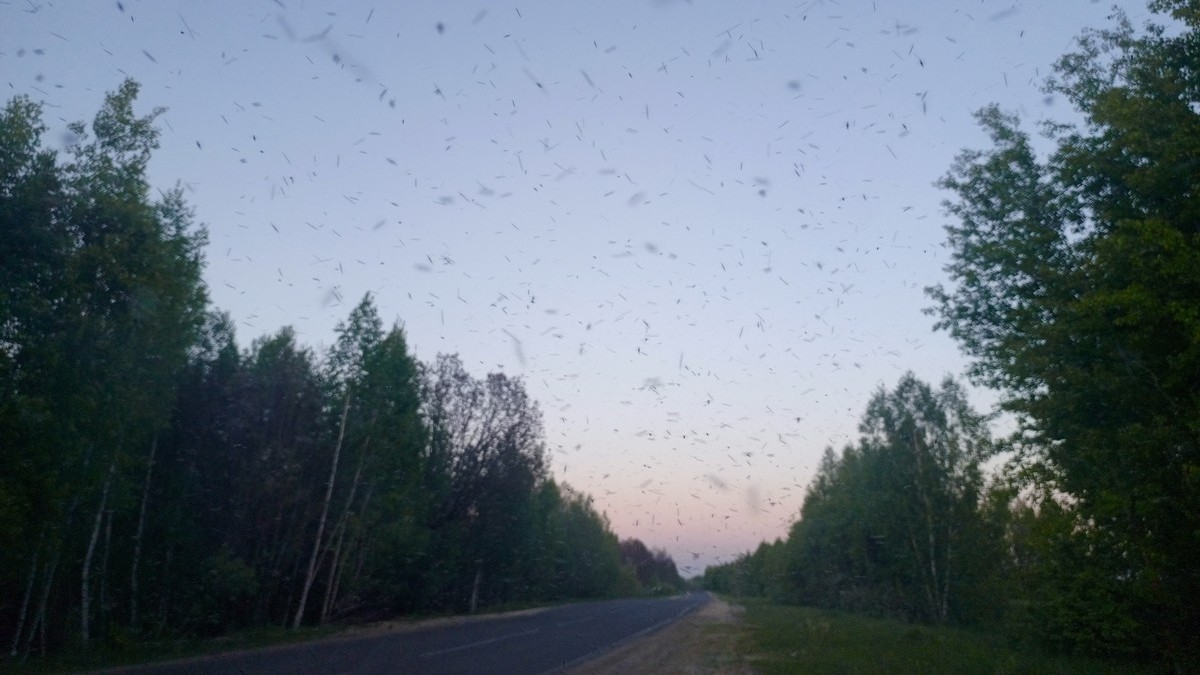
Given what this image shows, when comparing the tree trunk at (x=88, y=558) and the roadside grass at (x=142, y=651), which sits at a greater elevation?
the tree trunk at (x=88, y=558)

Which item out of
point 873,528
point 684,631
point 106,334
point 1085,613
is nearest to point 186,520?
point 106,334

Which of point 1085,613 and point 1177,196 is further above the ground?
point 1177,196

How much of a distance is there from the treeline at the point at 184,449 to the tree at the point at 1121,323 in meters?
22.5

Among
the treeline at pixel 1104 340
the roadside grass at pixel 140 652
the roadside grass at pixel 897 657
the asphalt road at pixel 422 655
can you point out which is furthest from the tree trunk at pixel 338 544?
the treeline at pixel 1104 340

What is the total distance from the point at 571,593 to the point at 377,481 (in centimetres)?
5547

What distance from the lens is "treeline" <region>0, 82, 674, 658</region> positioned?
2067 cm

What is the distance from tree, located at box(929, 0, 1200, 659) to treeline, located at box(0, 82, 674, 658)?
22513 millimetres

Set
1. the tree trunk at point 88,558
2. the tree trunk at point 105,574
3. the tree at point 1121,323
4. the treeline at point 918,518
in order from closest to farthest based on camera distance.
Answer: the tree at point 1121,323, the tree trunk at point 88,558, the tree trunk at point 105,574, the treeline at point 918,518

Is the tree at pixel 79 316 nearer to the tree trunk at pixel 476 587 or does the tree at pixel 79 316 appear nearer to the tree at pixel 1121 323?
the tree at pixel 1121 323

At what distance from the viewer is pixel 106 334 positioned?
877 inches

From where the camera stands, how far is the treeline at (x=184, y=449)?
67.8 feet

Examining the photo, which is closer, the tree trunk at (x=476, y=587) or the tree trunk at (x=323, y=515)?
the tree trunk at (x=323, y=515)

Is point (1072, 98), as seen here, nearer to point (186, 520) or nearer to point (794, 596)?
point (186, 520)

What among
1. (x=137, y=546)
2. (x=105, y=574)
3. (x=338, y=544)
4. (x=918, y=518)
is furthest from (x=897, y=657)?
(x=918, y=518)
